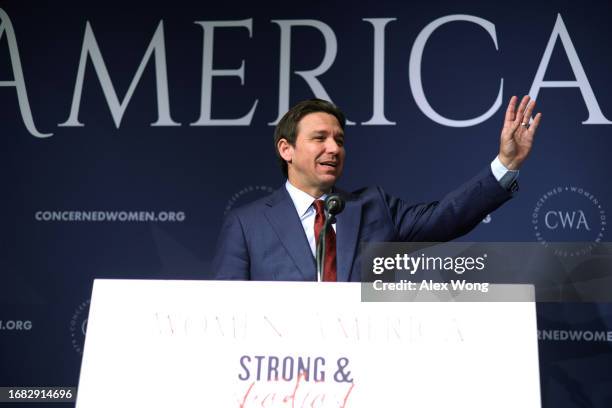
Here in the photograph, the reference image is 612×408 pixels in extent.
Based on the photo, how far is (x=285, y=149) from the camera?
8.71 feet

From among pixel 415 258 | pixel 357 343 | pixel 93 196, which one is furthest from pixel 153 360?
pixel 93 196

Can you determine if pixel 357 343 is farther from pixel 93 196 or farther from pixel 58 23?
pixel 58 23

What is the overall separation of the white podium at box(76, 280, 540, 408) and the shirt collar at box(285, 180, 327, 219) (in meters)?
0.96

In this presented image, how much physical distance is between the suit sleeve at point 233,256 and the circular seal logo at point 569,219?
1.53 meters

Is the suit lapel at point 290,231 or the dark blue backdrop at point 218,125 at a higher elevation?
the dark blue backdrop at point 218,125

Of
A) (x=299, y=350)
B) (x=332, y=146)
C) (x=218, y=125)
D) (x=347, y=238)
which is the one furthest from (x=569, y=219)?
(x=299, y=350)

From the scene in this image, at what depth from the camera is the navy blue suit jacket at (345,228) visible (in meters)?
2.24

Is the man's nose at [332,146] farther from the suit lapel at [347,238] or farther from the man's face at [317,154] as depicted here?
the suit lapel at [347,238]

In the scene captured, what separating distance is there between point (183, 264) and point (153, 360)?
2.04 metres

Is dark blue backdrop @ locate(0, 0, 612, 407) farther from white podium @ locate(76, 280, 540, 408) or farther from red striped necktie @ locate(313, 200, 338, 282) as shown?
white podium @ locate(76, 280, 540, 408)

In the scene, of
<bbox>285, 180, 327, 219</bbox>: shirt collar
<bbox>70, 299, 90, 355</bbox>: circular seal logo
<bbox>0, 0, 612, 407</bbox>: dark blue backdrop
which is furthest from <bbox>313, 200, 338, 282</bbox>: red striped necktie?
<bbox>70, 299, 90, 355</bbox>: circular seal logo

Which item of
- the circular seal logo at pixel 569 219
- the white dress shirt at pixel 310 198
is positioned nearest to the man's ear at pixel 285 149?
the white dress shirt at pixel 310 198

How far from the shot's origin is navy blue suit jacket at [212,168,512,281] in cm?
224

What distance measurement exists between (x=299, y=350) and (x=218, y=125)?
226 centimetres
